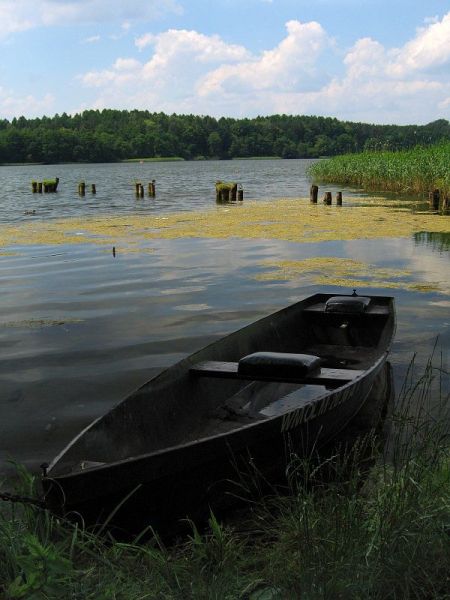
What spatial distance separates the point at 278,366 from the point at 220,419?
76 cm

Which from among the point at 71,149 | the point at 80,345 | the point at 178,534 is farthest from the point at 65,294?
the point at 71,149

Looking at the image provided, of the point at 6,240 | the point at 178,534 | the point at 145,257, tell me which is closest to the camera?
the point at 178,534

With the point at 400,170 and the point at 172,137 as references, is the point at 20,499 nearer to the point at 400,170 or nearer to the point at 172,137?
the point at 400,170

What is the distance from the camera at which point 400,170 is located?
31922 mm

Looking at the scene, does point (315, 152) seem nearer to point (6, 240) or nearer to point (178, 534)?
point (6, 240)

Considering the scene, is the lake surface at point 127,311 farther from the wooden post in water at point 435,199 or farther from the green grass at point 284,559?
the wooden post in water at point 435,199

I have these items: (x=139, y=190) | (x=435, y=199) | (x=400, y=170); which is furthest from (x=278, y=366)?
(x=139, y=190)

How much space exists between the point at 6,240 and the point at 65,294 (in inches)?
339

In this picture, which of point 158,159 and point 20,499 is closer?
point 20,499

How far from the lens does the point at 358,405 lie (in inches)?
238

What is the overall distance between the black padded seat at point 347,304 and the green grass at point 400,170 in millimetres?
17479

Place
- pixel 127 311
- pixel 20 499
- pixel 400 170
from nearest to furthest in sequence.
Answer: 1. pixel 20 499
2. pixel 127 311
3. pixel 400 170

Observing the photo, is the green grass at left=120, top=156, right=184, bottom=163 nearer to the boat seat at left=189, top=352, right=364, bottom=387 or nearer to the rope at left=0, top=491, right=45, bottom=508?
the boat seat at left=189, top=352, right=364, bottom=387

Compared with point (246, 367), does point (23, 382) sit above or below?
below
